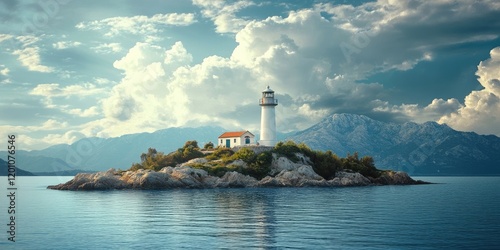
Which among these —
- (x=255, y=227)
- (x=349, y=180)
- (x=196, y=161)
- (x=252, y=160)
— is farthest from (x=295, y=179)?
(x=255, y=227)

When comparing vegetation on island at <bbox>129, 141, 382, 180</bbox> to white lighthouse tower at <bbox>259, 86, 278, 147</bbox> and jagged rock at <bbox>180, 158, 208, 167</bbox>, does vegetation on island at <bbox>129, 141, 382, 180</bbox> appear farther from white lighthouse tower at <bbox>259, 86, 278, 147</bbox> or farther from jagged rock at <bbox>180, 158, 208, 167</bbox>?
white lighthouse tower at <bbox>259, 86, 278, 147</bbox>

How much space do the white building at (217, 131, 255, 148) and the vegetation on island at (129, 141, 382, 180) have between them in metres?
7.09

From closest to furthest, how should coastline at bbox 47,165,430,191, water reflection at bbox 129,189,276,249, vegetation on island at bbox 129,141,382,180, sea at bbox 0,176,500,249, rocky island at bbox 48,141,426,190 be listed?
sea at bbox 0,176,500,249
water reflection at bbox 129,189,276,249
coastline at bbox 47,165,430,191
rocky island at bbox 48,141,426,190
vegetation on island at bbox 129,141,382,180

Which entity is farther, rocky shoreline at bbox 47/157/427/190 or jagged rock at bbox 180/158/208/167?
jagged rock at bbox 180/158/208/167

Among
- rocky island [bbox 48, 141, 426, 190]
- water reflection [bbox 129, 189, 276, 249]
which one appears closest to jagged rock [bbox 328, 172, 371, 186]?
rocky island [bbox 48, 141, 426, 190]

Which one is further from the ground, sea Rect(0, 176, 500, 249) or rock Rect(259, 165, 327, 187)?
rock Rect(259, 165, 327, 187)

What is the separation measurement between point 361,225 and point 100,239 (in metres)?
19.9

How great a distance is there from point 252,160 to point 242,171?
13.1 feet

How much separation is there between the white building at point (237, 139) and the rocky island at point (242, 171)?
24.2 feet

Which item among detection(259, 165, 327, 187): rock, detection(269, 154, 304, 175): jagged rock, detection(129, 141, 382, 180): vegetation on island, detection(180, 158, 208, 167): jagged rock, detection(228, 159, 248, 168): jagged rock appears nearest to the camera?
detection(259, 165, 327, 187): rock

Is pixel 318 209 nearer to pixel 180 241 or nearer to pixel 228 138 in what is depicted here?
pixel 180 241

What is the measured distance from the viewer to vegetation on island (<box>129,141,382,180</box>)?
93.1 metres

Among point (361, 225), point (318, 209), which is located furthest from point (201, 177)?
point (361, 225)

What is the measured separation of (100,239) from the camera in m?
30.3
